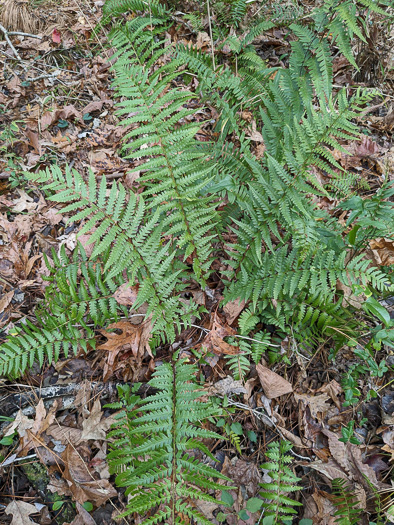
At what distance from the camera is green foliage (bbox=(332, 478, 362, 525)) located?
1.74 m

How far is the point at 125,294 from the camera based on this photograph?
2486mm

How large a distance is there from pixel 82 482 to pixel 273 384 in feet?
4.38

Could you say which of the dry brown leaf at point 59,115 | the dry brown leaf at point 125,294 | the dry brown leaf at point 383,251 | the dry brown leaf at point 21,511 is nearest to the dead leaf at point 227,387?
the dry brown leaf at point 125,294

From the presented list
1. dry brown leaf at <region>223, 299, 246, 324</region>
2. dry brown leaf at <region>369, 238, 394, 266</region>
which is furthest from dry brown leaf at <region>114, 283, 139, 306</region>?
dry brown leaf at <region>369, 238, 394, 266</region>

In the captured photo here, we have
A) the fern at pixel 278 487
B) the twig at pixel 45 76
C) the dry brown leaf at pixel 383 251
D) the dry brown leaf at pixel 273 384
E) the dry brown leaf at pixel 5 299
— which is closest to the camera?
the fern at pixel 278 487

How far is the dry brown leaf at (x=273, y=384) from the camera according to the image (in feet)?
7.36

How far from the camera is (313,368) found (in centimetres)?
240

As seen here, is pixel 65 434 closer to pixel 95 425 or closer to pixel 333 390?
pixel 95 425

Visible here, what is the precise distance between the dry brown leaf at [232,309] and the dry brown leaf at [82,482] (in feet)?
4.26

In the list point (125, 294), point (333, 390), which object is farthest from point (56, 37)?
point (333, 390)

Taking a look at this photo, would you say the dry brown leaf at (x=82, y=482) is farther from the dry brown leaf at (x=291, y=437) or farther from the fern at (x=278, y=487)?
the dry brown leaf at (x=291, y=437)

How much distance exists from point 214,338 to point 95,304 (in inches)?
33.7

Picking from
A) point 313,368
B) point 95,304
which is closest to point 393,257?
point 313,368

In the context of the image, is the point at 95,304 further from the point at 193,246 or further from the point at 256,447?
the point at 256,447
